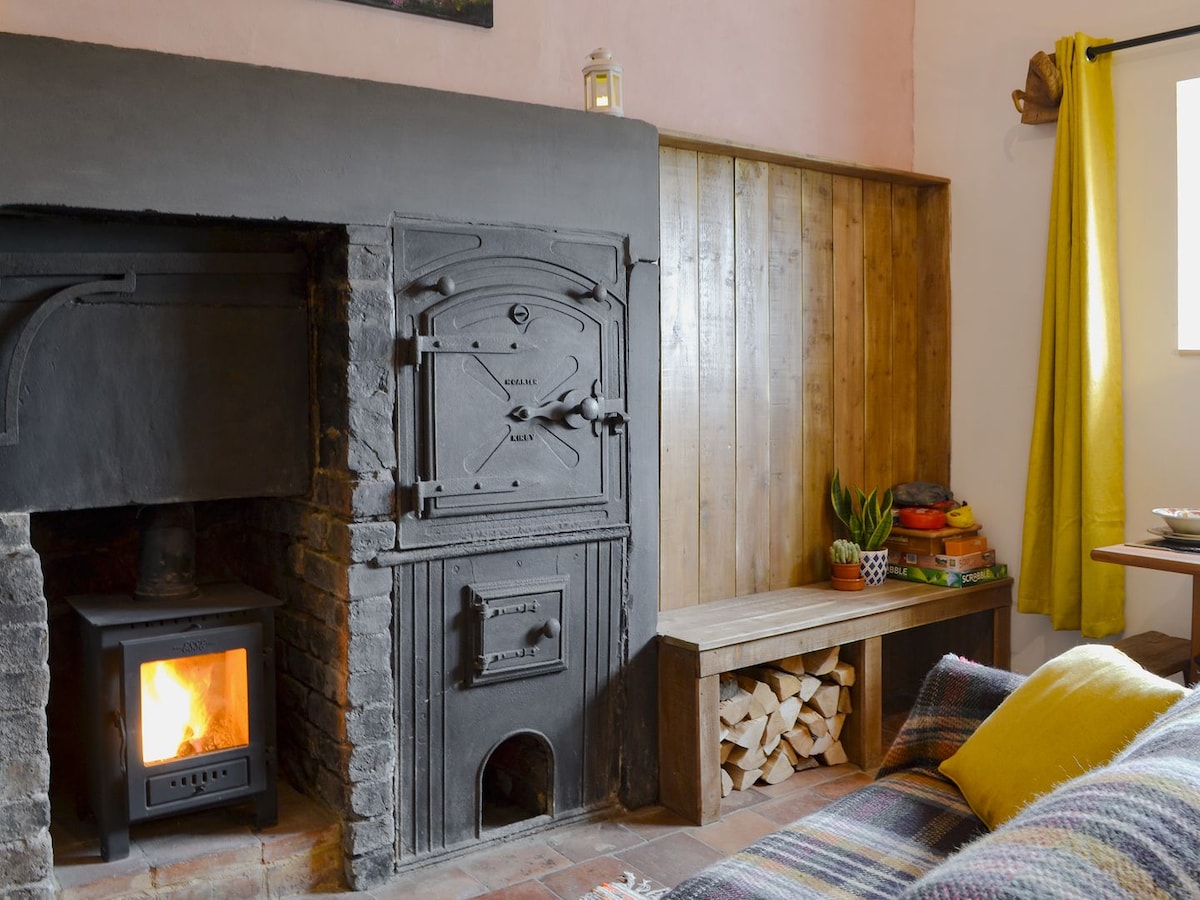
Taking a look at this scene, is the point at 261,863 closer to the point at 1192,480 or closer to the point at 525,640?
the point at 525,640

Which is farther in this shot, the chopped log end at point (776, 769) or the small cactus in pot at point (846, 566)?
the small cactus in pot at point (846, 566)

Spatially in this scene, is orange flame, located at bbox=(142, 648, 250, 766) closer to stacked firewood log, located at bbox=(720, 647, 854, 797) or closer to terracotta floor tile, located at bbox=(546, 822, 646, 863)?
terracotta floor tile, located at bbox=(546, 822, 646, 863)

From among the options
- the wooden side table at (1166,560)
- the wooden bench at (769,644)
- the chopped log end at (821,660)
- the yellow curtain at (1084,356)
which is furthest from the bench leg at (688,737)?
the yellow curtain at (1084,356)

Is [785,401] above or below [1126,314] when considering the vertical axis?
below

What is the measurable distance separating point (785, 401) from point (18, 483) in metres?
2.34

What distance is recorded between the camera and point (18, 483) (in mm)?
2350

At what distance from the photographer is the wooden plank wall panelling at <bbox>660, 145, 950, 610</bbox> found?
3.44 metres

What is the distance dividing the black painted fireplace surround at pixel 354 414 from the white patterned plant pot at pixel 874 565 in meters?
0.95

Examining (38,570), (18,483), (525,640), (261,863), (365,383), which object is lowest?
(261,863)

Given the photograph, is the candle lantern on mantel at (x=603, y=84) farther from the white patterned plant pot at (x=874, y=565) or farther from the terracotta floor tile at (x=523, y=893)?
the terracotta floor tile at (x=523, y=893)

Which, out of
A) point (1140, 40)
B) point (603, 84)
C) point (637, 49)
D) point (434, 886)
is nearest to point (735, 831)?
point (434, 886)

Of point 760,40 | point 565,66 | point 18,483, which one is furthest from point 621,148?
point 18,483

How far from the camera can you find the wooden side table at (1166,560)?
282cm

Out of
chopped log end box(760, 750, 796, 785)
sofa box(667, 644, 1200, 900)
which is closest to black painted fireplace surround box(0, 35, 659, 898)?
chopped log end box(760, 750, 796, 785)
